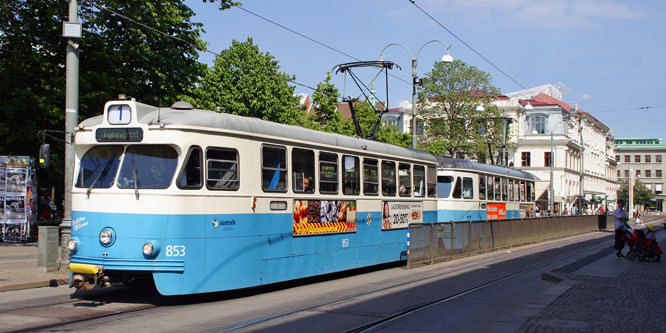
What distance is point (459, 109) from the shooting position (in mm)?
59469

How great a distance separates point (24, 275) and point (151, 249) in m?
5.60

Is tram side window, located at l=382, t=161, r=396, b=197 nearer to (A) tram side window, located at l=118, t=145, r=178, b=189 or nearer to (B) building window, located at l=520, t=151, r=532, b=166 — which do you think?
(A) tram side window, located at l=118, t=145, r=178, b=189

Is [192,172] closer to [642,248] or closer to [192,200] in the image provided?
[192,200]

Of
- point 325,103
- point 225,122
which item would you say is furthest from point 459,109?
point 225,122

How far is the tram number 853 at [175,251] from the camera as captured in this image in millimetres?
9531

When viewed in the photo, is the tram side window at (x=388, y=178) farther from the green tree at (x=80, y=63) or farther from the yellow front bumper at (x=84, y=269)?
the green tree at (x=80, y=63)

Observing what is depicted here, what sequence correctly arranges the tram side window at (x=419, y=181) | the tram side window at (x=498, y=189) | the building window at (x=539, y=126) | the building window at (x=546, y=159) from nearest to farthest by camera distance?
the tram side window at (x=419, y=181), the tram side window at (x=498, y=189), the building window at (x=546, y=159), the building window at (x=539, y=126)

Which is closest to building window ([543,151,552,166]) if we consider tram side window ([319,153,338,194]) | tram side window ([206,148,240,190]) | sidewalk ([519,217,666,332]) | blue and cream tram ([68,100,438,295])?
sidewalk ([519,217,666,332])

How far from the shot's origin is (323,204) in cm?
1280

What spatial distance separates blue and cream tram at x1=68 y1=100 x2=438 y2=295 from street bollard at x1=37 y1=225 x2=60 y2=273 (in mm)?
4368

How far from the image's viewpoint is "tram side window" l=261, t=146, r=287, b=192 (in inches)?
438

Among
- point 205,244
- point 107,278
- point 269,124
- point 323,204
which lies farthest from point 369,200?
point 107,278

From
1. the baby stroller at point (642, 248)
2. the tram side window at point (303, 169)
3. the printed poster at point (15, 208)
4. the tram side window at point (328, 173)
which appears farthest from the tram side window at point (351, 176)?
the printed poster at point (15, 208)

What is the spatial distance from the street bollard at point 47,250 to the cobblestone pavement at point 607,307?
10.1m
